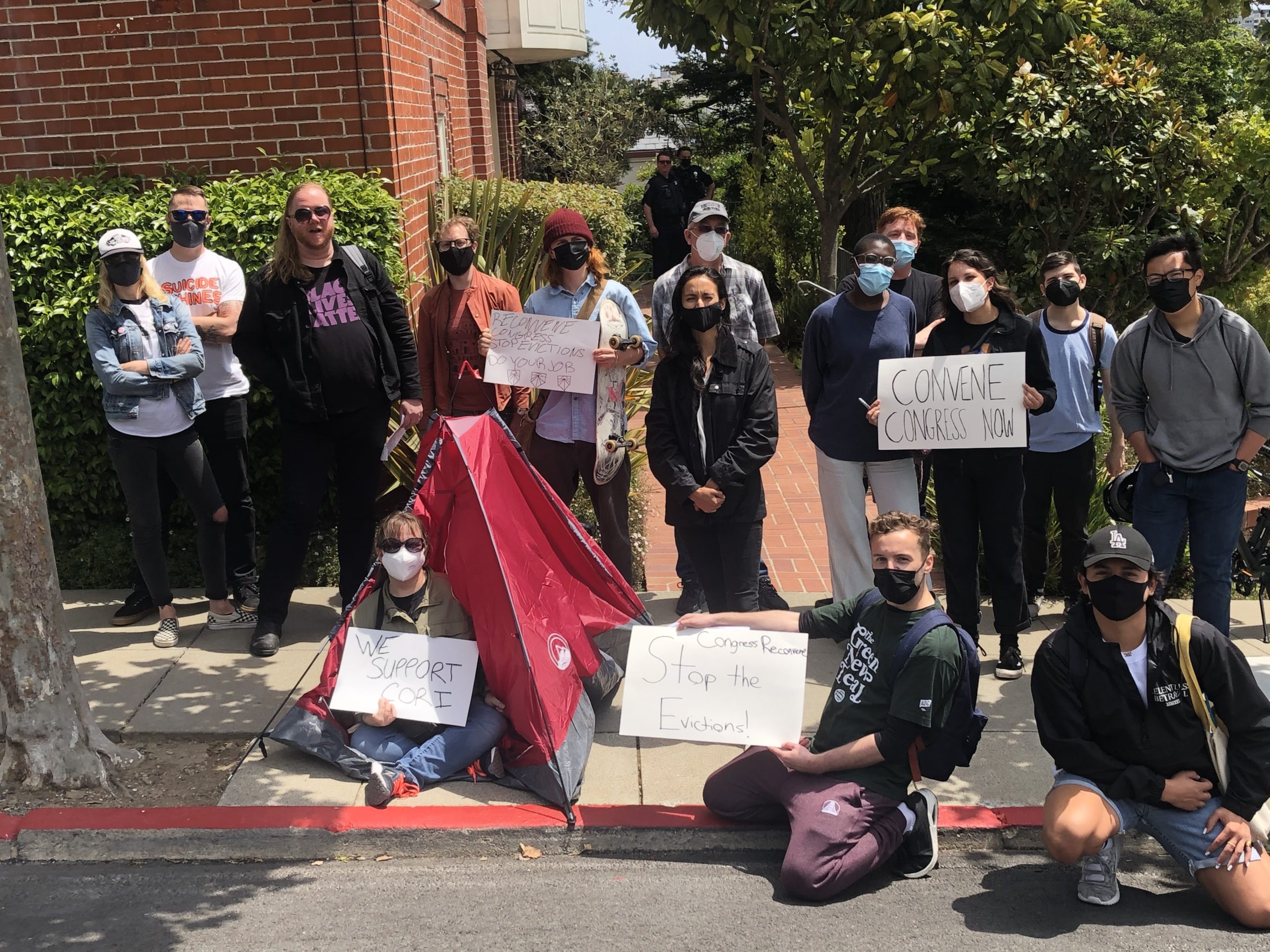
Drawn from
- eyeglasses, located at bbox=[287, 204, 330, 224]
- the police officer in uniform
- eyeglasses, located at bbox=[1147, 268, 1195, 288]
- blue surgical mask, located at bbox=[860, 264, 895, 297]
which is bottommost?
eyeglasses, located at bbox=[1147, 268, 1195, 288]

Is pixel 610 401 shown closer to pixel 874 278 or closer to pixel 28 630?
pixel 874 278

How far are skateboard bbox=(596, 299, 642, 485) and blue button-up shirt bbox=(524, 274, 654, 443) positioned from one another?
39mm

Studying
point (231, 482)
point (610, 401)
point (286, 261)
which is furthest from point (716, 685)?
point (231, 482)

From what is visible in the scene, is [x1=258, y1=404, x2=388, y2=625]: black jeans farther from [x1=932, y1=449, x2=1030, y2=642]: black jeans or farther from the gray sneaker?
the gray sneaker

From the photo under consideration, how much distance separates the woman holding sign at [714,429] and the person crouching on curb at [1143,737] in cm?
163

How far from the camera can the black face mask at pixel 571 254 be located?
607 cm

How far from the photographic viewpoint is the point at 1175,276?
5.21m

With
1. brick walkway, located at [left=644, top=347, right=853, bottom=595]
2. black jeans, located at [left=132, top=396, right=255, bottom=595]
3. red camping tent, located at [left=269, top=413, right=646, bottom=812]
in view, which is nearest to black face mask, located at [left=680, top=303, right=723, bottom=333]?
red camping tent, located at [left=269, top=413, right=646, bottom=812]

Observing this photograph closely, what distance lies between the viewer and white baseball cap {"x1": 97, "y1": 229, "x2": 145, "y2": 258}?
6.08 meters

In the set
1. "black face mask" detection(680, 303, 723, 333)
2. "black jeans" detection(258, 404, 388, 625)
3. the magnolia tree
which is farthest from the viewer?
the magnolia tree

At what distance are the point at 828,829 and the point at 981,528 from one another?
85.9 inches

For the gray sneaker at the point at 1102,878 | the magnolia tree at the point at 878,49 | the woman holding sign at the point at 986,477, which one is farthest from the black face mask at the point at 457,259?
the magnolia tree at the point at 878,49

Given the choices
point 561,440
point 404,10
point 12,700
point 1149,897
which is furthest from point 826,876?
point 404,10

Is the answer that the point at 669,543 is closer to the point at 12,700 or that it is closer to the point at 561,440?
the point at 561,440
